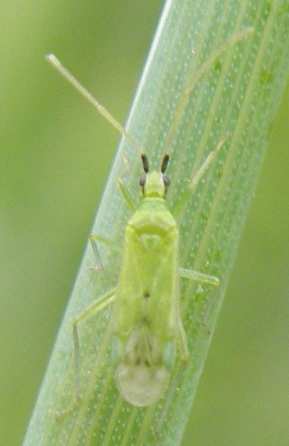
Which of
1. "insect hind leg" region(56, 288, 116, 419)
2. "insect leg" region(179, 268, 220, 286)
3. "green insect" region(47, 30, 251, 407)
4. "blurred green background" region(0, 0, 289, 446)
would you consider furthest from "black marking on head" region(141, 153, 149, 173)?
"blurred green background" region(0, 0, 289, 446)

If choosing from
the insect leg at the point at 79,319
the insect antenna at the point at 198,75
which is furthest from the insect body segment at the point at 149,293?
the insect antenna at the point at 198,75

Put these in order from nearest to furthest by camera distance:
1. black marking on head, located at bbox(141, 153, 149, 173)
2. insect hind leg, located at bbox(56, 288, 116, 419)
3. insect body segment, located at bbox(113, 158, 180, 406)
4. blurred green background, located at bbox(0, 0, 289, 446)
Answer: insect hind leg, located at bbox(56, 288, 116, 419)
black marking on head, located at bbox(141, 153, 149, 173)
insect body segment, located at bbox(113, 158, 180, 406)
blurred green background, located at bbox(0, 0, 289, 446)

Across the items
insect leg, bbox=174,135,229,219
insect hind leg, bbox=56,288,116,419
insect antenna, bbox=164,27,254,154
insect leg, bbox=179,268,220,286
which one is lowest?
insect hind leg, bbox=56,288,116,419

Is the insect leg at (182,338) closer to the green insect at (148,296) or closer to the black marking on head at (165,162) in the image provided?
the green insect at (148,296)

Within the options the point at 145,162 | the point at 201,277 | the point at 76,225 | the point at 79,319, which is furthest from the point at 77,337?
the point at 76,225

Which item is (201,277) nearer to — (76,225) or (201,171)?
(201,171)

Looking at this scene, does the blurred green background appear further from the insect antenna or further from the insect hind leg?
the insect antenna
